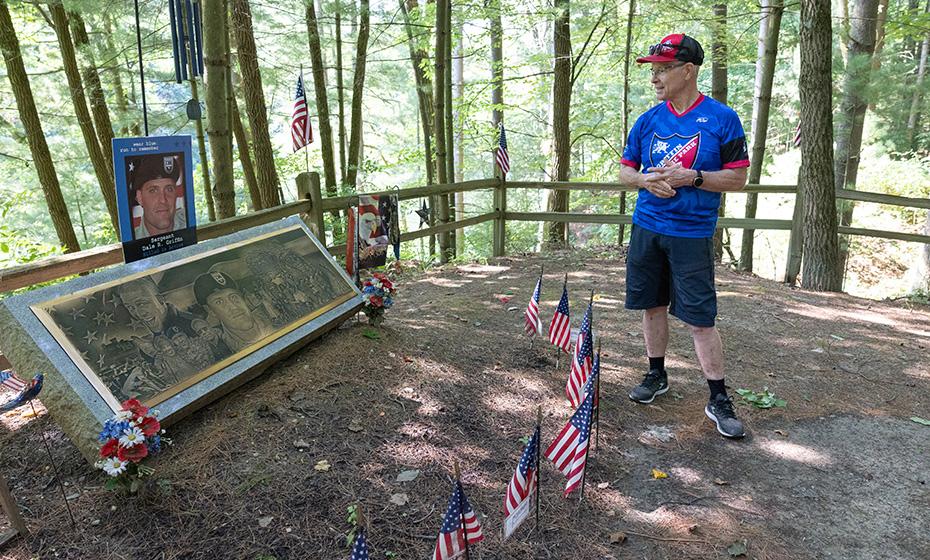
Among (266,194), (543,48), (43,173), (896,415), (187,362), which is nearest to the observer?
(187,362)

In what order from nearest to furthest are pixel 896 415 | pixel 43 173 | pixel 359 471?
pixel 359 471
pixel 896 415
pixel 43 173

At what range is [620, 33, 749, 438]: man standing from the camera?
2.87 m

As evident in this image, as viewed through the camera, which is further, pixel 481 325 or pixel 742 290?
pixel 742 290

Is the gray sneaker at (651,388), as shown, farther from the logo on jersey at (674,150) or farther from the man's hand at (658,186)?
the logo on jersey at (674,150)

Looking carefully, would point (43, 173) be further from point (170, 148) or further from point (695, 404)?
point (695, 404)

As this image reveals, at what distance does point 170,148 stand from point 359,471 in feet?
6.79

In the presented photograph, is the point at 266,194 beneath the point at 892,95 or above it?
beneath

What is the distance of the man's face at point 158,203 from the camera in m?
3.07

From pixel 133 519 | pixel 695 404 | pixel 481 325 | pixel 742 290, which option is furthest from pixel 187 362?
pixel 742 290

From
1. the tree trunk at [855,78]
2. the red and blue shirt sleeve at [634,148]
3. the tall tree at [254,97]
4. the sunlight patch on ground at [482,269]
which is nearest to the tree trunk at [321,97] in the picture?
the tall tree at [254,97]

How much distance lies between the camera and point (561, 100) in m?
9.01

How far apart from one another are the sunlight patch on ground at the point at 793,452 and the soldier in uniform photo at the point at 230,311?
298 cm

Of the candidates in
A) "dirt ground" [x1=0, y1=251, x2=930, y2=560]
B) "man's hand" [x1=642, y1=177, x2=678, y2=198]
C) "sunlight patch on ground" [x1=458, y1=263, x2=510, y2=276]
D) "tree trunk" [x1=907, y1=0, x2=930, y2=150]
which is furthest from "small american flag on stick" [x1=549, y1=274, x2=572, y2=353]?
"tree trunk" [x1=907, y1=0, x2=930, y2=150]

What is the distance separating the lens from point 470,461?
2838 mm
